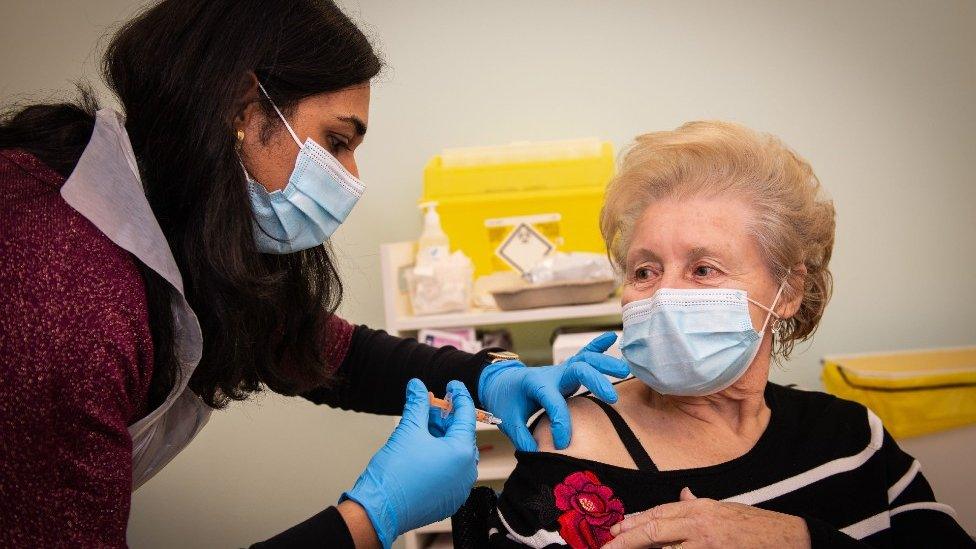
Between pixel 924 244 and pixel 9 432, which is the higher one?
pixel 9 432

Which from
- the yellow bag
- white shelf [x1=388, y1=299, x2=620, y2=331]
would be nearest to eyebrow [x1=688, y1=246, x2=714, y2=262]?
white shelf [x1=388, y1=299, x2=620, y2=331]

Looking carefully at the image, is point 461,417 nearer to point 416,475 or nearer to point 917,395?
point 416,475

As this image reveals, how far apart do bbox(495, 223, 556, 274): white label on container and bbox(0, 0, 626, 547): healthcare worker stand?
85 cm

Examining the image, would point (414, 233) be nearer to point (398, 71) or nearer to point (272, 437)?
point (398, 71)

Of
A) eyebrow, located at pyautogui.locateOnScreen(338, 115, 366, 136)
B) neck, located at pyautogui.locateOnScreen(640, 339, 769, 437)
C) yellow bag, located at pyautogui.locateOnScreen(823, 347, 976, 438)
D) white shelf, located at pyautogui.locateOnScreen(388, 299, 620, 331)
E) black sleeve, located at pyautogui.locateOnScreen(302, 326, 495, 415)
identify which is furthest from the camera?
white shelf, located at pyautogui.locateOnScreen(388, 299, 620, 331)

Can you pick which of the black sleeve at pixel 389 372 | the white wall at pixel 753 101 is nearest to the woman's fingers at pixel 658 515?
the black sleeve at pixel 389 372

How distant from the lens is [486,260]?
91.0 inches

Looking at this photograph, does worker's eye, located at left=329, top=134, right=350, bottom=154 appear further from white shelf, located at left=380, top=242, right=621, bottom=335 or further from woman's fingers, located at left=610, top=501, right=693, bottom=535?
white shelf, located at left=380, top=242, right=621, bottom=335

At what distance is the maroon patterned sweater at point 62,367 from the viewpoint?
862 mm

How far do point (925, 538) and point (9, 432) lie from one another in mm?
1319

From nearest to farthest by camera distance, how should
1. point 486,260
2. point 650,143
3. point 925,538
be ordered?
point 925,538
point 650,143
point 486,260

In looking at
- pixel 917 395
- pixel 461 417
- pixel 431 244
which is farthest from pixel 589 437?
pixel 917 395

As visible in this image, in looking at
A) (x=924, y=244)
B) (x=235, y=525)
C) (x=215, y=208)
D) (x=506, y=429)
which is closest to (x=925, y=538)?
(x=506, y=429)

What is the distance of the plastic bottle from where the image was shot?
7.02 feet
